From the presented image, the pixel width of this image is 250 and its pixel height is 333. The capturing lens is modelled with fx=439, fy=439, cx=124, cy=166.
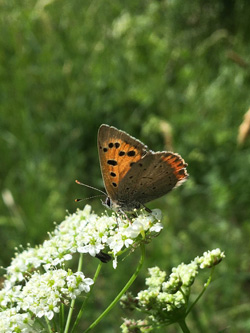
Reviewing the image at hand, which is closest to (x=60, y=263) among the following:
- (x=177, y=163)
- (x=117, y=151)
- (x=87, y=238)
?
(x=87, y=238)

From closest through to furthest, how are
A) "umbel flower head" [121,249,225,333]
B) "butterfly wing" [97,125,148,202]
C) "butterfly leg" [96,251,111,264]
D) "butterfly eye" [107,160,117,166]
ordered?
"umbel flower head" [121,249,225,333], "butterfly leg" [96,251,111,264], "butterfly wing" [97,125,148,202], "butterfly eye" [107,160,117,166]

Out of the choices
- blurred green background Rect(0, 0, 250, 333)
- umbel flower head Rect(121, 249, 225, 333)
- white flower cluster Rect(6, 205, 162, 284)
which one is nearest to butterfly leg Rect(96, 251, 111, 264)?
white flower cluster Rect(6, 205, 162, 284)

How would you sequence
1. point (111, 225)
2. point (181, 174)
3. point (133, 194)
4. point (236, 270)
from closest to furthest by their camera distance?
1. point (111, 225)
2. point (181, 174)
3. point (133, 194)
4. point (236, 270)

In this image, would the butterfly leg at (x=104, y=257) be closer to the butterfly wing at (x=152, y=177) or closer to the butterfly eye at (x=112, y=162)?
the butterfly wing at (x=152, y=177)

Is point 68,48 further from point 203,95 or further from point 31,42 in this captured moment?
point 203,95

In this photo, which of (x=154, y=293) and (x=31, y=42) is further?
(x=31, y=42)

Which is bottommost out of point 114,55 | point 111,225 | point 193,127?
point 111,225

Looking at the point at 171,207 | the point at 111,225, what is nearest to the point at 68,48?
the point at 171,207

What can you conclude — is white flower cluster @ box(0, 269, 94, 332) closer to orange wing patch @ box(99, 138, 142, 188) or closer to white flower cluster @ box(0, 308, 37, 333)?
white flower cluster @ box(0, 308, 37, 333)
